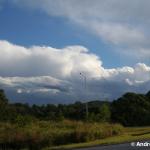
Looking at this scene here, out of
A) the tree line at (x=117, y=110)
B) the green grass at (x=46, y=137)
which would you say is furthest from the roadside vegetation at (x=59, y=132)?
the tree line at (x=117, y=110)

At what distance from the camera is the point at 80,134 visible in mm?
42031

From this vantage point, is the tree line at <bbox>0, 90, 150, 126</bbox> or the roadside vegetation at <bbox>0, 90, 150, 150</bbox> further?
the tree line at <bbox>0, 90, 150, 126</bbox>

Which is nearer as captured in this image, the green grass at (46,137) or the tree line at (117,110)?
the green grass at (46,137)

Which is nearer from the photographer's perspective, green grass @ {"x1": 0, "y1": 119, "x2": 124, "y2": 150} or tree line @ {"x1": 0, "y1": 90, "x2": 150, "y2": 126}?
green grass @ {"x1": 0, "y1": 119, "x2": 124, "y2": 150}

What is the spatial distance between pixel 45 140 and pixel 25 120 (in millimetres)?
15137

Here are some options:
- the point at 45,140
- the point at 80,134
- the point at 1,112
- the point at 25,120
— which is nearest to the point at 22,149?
the point at 45,140

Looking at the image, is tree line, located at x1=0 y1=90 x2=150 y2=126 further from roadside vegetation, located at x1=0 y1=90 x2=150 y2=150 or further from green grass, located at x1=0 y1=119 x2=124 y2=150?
green grass, located at x1=0 y1=119 x2=124 y2=150

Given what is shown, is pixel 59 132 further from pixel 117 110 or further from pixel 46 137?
pixel 117 110

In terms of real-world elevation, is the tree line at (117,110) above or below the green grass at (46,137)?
above

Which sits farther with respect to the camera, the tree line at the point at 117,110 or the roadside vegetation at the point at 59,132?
the tree line at the point at 117,110

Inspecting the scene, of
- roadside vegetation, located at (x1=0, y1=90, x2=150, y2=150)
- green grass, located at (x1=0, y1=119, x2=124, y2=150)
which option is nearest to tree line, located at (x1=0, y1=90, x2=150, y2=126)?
roadside vegetation, located at (x1=0, y1=90, x2=150, y2=150)

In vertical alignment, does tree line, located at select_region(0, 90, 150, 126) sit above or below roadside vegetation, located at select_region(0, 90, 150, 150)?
above

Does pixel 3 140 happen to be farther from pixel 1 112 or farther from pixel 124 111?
pixel 124 111

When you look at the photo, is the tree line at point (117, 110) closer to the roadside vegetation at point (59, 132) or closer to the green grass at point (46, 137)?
the roadside vegetation at point (59, 132)
